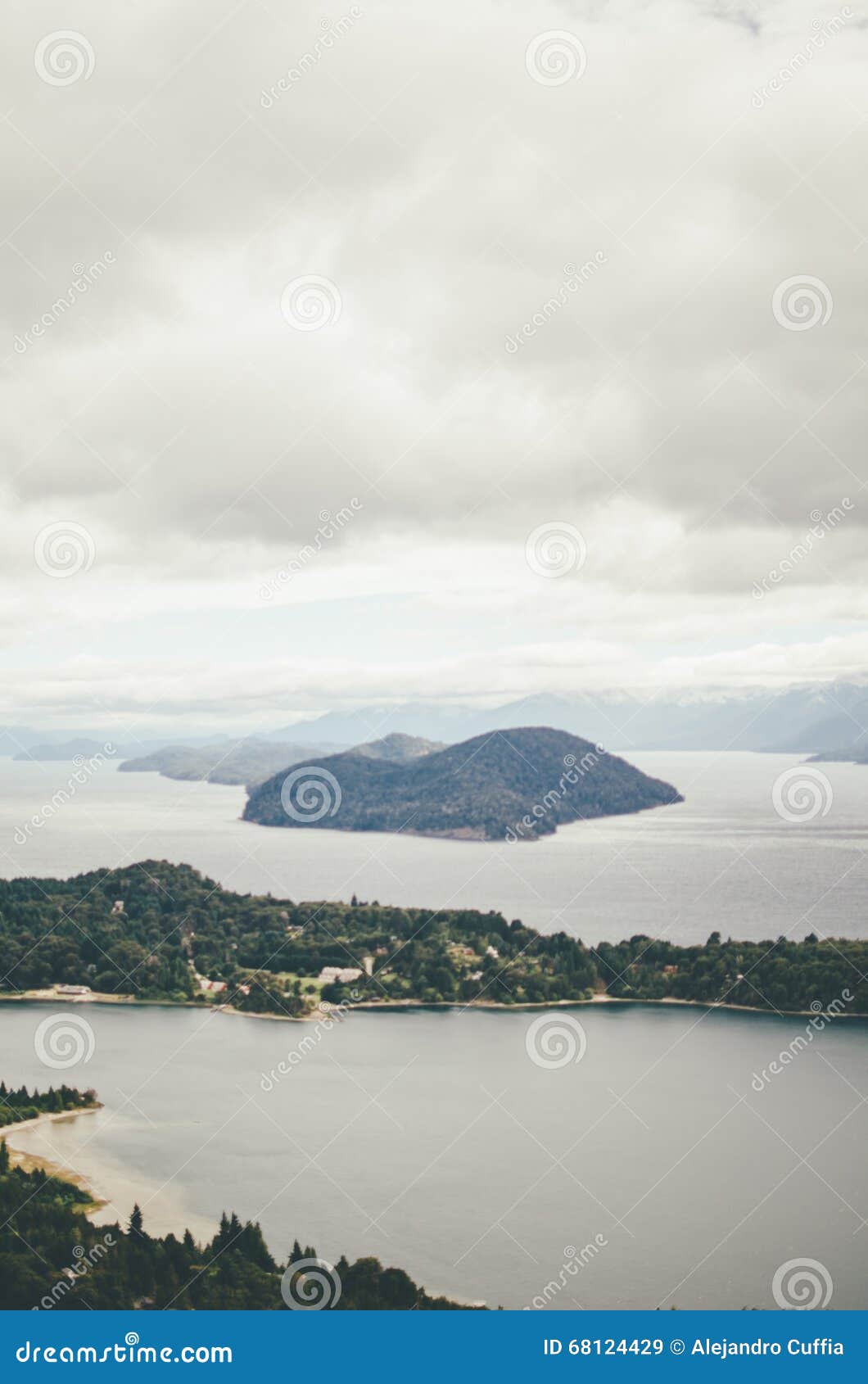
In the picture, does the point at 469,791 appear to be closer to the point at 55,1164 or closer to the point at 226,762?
the point at 226,762

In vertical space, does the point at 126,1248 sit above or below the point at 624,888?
below

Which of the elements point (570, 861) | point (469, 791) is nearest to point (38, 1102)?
point (570, 861)

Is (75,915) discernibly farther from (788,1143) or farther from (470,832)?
(470,832)

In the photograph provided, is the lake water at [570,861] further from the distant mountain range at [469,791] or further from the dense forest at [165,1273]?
the dense forest at [165,1273]

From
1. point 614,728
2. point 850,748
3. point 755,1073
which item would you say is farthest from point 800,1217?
point 614,728

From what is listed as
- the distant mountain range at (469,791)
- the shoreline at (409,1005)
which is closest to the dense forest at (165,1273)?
the shoreline at (409,1005)

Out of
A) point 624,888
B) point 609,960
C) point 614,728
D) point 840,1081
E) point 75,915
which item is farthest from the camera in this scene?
point 614,728

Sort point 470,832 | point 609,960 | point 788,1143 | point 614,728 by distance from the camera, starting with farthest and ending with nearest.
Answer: point 614,728
point 470,832
point 609,960
point 788,1143
